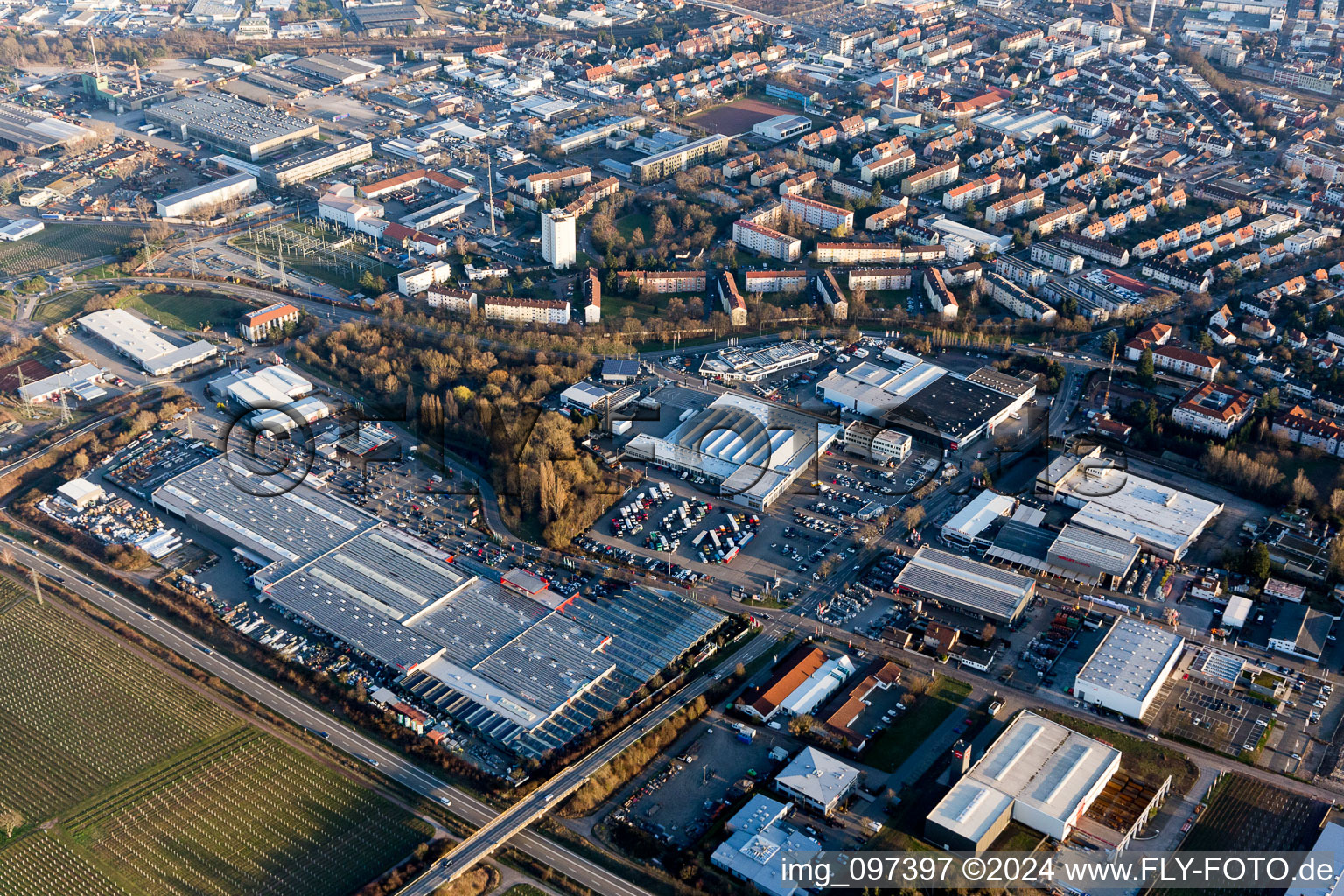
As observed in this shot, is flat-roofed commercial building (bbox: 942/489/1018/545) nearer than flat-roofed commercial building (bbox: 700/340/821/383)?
Yes

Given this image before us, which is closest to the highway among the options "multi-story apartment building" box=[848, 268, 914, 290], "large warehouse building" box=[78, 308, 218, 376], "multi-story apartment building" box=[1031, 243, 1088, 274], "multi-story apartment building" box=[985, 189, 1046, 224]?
"large warehouse building" box=[78, 308, 218, 376]

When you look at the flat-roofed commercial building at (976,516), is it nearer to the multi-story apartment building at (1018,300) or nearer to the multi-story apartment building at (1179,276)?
the multi-story apartment building at (1018,300)

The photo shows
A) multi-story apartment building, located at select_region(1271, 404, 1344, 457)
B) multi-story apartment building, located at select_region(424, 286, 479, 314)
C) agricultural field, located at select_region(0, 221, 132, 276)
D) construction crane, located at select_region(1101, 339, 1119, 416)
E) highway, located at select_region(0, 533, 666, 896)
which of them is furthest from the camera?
agricultural field, located at select_region(0, 221, 132, 276)

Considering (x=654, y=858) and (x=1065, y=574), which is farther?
(x=1065, y=574)

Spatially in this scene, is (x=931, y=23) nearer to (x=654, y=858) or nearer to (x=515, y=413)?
(x=515, y=413)

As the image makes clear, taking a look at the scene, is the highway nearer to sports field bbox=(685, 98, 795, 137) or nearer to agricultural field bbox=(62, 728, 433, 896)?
agricultural field bbox=(62, 728, 433, 896)

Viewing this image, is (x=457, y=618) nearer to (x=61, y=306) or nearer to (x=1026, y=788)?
(x=1026, y=788)

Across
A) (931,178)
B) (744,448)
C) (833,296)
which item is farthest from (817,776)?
(931,178)

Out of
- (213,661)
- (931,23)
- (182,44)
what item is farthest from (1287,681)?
(182,44)
